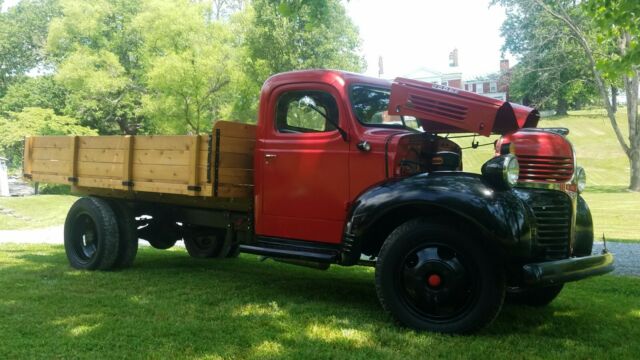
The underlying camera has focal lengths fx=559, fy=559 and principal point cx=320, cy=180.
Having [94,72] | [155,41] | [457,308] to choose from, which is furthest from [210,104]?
[457,308]

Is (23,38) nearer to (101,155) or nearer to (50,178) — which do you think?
(50,178)

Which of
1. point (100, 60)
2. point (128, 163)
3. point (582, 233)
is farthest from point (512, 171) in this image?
point (100, 60)

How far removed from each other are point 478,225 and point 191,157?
9.02 feet

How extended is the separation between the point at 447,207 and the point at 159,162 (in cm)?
307

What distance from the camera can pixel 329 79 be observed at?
4.86 meters

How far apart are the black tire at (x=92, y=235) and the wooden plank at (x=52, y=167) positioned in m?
0.43

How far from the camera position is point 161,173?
18.2 feet

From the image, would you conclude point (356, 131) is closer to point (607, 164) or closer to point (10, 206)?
point (10, 206)

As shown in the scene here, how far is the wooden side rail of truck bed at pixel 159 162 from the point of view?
16.8 ft

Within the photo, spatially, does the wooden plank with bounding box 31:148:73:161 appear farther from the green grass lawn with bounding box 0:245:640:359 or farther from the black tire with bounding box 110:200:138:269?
the green grass lawn with bounding box 0:245:640:359

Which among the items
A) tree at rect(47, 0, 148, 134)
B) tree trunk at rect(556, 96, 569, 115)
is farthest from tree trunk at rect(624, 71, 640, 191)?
tree trunk at rect(556, 96, 569, 115)

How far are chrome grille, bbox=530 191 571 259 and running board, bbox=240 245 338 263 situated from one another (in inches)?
61.4

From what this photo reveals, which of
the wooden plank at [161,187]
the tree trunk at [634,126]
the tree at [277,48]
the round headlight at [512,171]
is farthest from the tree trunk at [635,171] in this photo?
the wooden plank at [161,187]

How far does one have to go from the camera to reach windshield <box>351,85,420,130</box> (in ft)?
15.9
